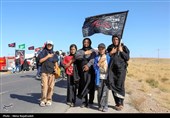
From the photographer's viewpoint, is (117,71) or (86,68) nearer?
(117,71)

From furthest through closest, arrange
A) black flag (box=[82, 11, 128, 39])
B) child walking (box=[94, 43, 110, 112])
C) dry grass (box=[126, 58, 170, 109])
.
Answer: dry grass (box=[126, 58, 170, 109]), black flag (box=[82, 11, 128, 39]), child walking (box=[94, 43, 110, 112])

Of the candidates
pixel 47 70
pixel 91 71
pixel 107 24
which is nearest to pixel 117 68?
pixel 91 71

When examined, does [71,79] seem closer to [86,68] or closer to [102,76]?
[86,68]

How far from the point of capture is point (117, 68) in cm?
1066

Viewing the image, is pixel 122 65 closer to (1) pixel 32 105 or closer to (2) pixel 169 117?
(2) pixel 169 117

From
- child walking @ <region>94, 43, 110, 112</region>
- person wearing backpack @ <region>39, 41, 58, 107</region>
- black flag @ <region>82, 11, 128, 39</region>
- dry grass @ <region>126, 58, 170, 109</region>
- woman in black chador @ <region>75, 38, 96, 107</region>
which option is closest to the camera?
child walking @ <region>94, 43, 110, 112</region>

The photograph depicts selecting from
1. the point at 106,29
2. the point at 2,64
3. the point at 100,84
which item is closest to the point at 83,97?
the point at 100,84

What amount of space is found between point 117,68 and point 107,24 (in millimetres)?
1622

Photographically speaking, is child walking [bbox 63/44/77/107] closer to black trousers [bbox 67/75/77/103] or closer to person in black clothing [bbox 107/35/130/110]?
black trousers [bbox 67/75/77/103]

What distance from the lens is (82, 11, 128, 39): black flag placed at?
11.2 metres

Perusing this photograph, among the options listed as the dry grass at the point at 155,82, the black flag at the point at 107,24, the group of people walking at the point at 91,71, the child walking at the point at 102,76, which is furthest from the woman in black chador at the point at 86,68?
the dry grass at the point at 155,82

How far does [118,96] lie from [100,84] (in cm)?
66

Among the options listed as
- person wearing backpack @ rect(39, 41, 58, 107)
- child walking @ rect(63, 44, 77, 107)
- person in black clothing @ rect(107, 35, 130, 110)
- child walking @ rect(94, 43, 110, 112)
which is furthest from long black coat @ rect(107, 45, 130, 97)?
person wearing backpack @ rect(39, 41, 58, 107)

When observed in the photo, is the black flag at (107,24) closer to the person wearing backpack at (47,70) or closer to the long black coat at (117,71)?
the long black coat at (117,71)
